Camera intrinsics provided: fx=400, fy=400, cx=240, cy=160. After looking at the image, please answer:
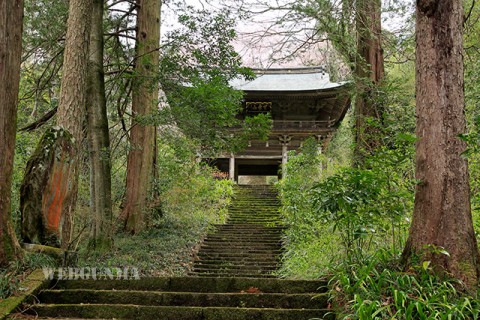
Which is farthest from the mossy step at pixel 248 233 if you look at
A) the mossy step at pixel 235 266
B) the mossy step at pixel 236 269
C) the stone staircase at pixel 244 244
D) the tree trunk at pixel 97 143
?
the tree trunk at pixel 97 143

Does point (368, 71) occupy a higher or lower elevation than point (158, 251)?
higher

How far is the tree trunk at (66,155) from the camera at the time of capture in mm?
4605

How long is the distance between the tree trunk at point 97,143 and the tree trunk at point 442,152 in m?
5.17


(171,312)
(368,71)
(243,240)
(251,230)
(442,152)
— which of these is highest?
(368,71)

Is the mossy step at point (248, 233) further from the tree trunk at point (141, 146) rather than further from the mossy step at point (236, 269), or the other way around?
the tree trunk at point (141, 146)

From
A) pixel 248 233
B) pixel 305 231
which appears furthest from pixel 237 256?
pixel 248 233

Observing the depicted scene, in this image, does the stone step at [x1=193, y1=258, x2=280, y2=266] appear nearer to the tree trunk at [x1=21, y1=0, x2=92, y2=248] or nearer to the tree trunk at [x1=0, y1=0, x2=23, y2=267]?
the tree trunk at [x1=21, y1=0, x2=92, y2=248]

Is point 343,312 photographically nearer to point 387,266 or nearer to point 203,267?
point 387,266

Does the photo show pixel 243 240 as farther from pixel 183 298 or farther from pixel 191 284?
pixel 183 298

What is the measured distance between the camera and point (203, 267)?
28.9 ft

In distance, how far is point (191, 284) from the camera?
173 inches

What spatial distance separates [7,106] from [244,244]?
746cm

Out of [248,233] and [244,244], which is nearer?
[244,244]

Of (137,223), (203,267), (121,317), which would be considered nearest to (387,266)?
(121,317)
